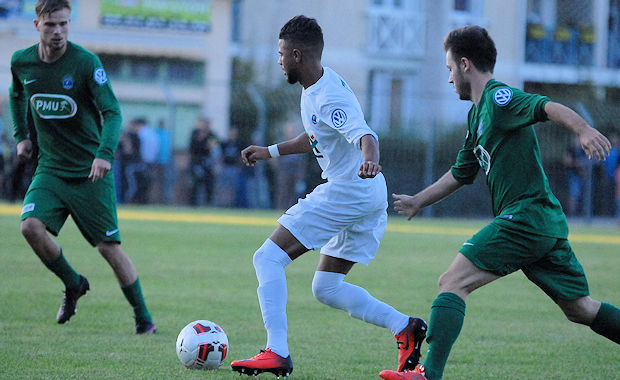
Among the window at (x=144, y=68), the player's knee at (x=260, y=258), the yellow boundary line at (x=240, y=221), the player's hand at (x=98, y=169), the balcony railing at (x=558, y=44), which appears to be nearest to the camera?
the player's knee at (x=260, y=258)

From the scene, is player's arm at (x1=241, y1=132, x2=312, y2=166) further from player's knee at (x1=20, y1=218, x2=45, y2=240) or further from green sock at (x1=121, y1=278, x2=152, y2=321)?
player's knee at (x1=20, y1=218, x2=45, y2=240)

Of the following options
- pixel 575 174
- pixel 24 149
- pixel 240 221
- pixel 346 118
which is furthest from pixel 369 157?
pixel 575 174

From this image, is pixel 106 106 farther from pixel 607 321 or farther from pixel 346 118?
pixel 607 321

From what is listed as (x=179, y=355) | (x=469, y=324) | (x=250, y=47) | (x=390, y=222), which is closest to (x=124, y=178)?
(x=390, y=222)

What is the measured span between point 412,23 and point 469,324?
26997 millimetres

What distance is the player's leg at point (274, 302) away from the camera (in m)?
5.37

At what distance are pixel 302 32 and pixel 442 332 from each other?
76.9 inches

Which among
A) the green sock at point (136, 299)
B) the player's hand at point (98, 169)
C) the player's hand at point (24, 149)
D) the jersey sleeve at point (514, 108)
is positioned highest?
the jersey sleeve at point (514, 108)

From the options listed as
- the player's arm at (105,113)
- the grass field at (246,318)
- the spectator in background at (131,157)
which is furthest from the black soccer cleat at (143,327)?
the spectator in background at (131,157)

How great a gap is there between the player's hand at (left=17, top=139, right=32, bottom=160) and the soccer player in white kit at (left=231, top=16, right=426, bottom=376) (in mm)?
2489

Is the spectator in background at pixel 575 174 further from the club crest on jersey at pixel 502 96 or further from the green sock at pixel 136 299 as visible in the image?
the club crest on jersey at pixel 502 96

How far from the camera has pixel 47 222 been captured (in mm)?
6875

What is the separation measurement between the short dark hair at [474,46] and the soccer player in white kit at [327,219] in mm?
678

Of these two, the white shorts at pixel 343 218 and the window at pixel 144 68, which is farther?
the window at pixel 144 68
